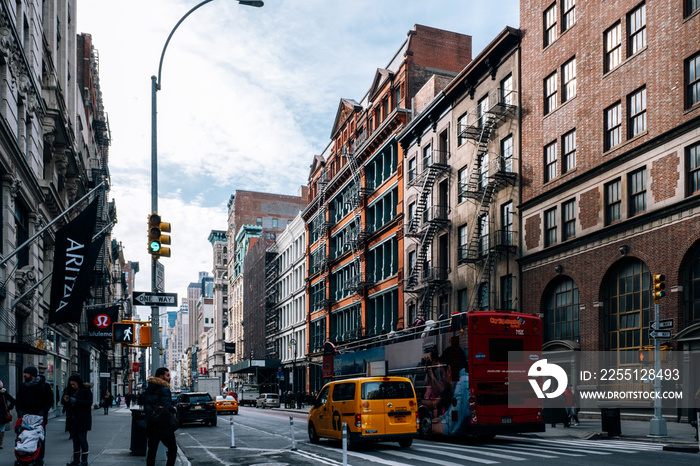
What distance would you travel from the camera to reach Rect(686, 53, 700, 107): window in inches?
1024

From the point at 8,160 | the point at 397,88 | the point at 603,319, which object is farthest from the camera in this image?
the point at 397,88

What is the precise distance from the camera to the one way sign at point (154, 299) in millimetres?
16703

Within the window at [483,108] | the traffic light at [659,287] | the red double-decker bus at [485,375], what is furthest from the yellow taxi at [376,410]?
the window at [483,108]

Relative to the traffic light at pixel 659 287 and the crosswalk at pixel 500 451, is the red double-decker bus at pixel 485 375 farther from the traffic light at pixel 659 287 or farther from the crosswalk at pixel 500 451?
the traffic light at pixel 659 287

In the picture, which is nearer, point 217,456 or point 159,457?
point 159,457

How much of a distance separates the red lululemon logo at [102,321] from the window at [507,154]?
23044 millimetres

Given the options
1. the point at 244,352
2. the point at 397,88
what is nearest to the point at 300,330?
the point at 397,88

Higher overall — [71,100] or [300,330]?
[71,100]

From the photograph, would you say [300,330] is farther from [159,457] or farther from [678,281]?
[159,457]

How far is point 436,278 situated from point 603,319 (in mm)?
15310

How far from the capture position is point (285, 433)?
90.8ft

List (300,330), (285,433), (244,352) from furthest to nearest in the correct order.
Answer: (244,352) < (300,330) < (285,433)

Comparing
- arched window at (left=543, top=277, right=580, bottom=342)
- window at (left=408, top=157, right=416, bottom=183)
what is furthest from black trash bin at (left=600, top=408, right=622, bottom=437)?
window at (left=408, top=157, right=416, bottom=183)

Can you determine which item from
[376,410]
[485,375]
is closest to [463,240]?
[485,375]
